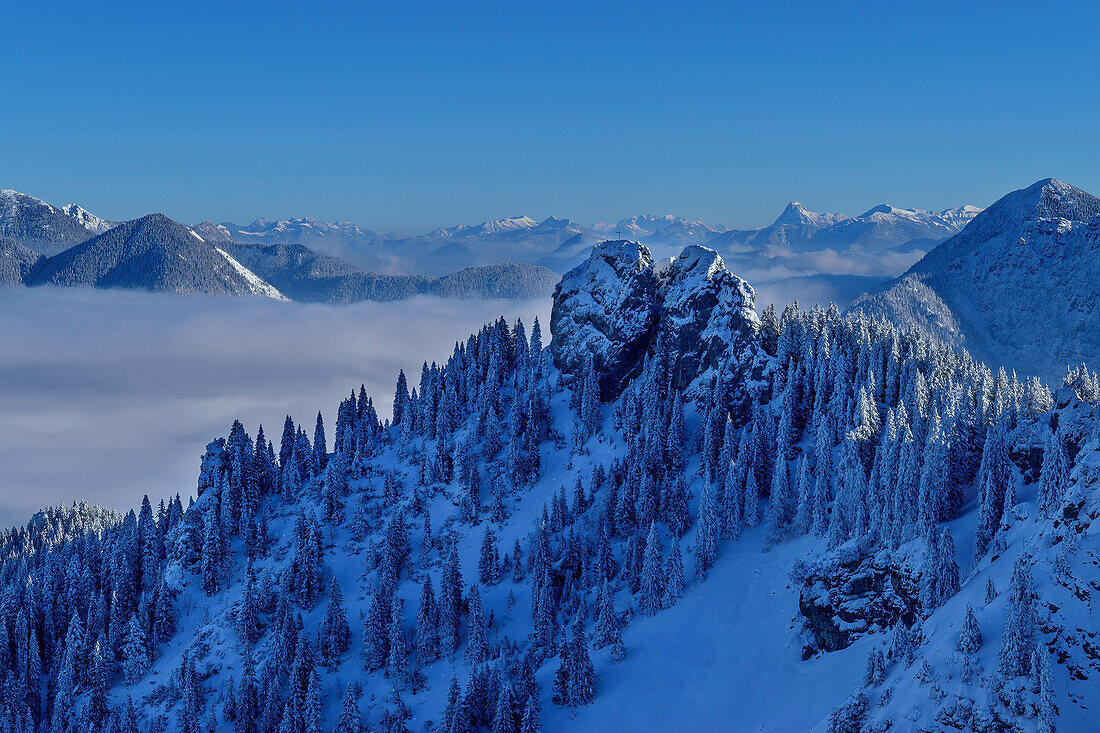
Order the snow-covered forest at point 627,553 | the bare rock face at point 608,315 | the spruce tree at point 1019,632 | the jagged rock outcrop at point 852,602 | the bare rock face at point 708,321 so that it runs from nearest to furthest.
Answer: the spruce tree at point 1019,632, the snow-covered forest at point 627,553, the jagged rock outcrop at point 852,602, the bare rock face at point 708,321, the bare rock face at point 608,315

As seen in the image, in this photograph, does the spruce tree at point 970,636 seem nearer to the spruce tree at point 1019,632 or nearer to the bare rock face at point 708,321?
the spruce tree at point 1019,632

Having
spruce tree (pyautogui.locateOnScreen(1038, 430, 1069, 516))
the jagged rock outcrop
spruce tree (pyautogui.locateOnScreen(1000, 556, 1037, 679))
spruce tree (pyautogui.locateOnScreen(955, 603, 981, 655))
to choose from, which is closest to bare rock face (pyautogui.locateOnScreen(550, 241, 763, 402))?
the jagged rock outcrop

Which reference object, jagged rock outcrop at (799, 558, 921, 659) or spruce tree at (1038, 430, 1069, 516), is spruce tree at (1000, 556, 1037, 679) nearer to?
spruce tree at (1038, 430, 1069, 516)

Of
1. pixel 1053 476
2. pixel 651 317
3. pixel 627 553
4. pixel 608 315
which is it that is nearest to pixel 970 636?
pixel 1053 476

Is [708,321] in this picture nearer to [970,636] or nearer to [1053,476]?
[1053,476]

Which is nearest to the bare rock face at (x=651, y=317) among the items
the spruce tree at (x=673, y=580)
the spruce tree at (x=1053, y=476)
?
the spruce tree at (x=673, y=580)

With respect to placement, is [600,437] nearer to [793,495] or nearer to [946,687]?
[793,495]
